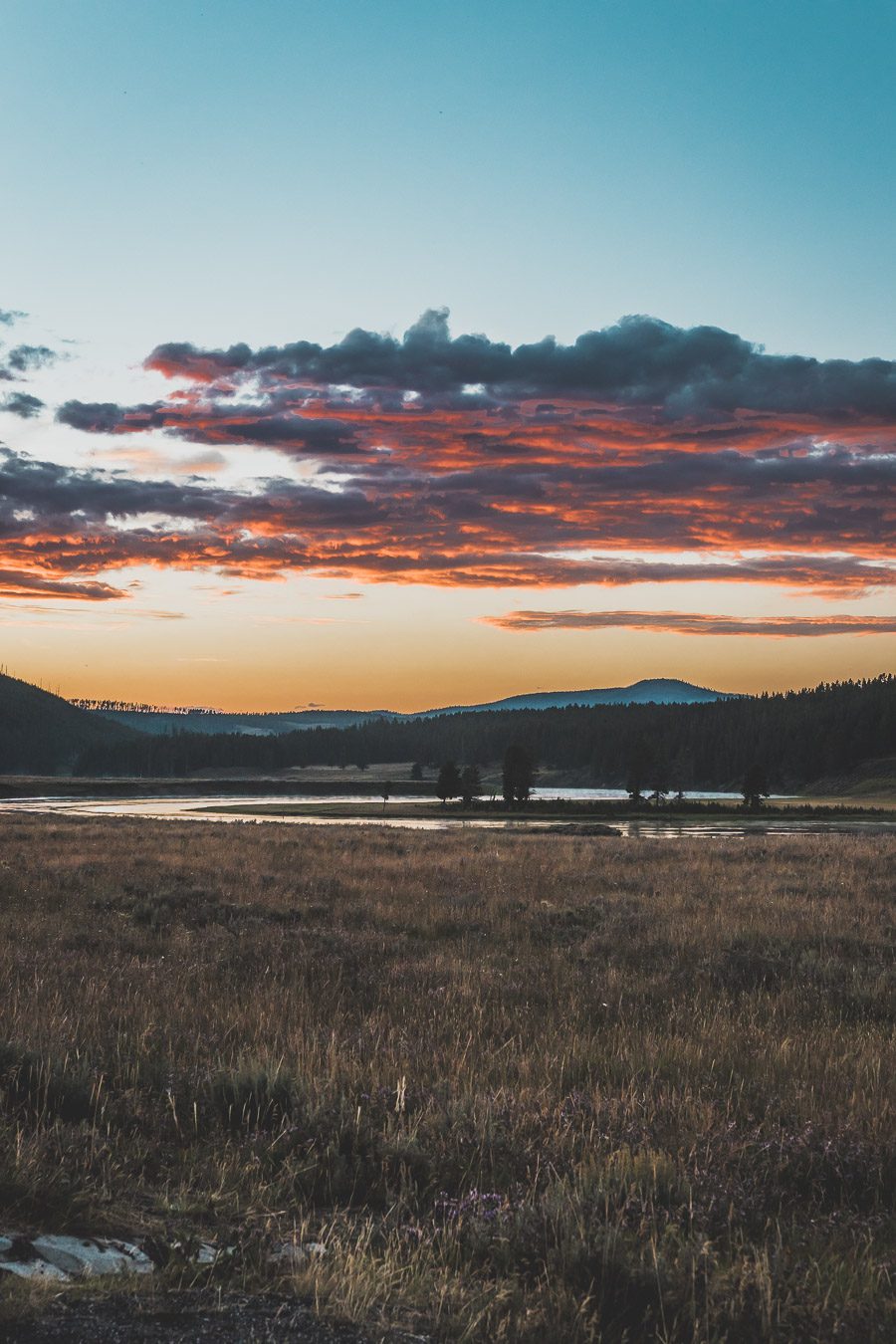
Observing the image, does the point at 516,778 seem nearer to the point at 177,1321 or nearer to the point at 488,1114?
the point at 488,1114

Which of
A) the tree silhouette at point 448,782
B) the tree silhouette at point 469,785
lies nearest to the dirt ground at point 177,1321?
the tree silhouette at point 469,785

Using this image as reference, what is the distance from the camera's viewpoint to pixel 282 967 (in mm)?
10992

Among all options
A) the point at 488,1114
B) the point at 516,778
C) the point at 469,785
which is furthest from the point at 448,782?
the point at 488,1114

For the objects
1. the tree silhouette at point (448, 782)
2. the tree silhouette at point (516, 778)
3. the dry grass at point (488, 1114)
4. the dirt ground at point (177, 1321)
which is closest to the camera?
the dirt ground at point (177, 1321)

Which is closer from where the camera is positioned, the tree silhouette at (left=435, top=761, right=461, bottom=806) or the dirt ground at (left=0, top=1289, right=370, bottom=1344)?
the dirt ground at (left=0, top=1289, right=370, bottom=1344)

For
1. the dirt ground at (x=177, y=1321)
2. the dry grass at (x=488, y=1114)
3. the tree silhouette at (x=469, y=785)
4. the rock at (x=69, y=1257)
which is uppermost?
the dirt ground at (x=177, y=1321)

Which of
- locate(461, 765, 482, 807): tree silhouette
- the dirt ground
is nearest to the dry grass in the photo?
the dirt ground

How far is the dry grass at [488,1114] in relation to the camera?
4.11 meters

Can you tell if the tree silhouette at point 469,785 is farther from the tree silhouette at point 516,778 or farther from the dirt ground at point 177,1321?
the dirt ground at point 177,1321

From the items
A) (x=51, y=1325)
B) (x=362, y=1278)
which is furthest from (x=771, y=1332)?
(x=51, y=1325)

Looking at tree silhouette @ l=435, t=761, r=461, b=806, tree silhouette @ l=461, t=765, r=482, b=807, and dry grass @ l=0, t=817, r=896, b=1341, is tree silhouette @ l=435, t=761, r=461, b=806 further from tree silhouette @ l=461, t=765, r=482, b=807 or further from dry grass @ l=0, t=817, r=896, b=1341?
dry grass @ l=0, t=817, r=896, b=1341

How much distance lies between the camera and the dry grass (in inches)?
162

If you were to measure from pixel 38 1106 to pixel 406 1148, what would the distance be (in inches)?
92.7

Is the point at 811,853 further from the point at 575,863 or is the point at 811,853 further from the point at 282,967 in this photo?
the point at 282,967
